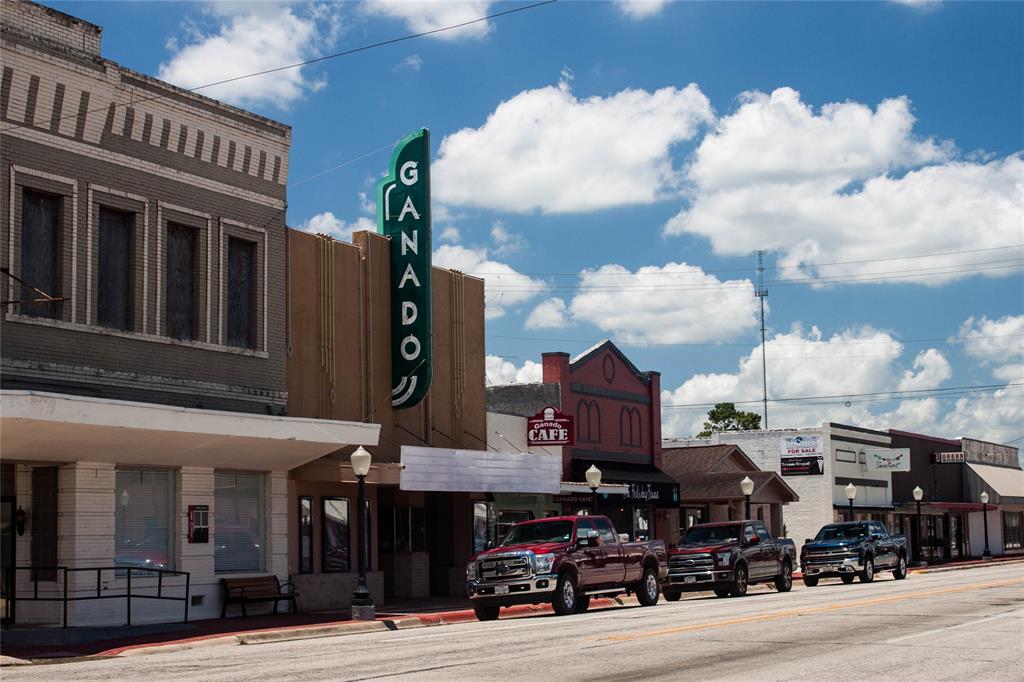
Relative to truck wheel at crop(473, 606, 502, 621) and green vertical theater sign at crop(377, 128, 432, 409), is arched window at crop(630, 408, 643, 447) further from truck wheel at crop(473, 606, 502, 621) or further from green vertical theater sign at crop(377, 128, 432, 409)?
truck wheel at crop(473, 606, 502, 621)

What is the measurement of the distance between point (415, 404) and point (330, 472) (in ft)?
12.6

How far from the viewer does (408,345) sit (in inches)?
1207

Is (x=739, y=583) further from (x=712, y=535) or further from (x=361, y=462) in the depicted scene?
(x=361, y=462)

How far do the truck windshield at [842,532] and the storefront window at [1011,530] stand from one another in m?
45.9

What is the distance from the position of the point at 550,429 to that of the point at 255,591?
45.9 feet

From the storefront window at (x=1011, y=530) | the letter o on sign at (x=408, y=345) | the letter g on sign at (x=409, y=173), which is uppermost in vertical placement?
the letter g on sign at (x=409, y=173)

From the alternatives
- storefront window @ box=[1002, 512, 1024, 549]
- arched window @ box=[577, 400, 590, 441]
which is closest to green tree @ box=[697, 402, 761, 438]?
storefront window @ box=[1002, 512, 1024, 549]

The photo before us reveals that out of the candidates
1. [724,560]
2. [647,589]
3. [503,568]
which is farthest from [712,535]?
[503,568]

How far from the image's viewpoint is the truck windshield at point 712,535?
31.5 metres

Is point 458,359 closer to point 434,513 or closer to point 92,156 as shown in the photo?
point 434,513

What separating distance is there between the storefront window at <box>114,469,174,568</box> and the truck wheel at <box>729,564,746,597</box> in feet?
44.4

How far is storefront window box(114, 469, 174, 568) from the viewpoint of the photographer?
23766mm

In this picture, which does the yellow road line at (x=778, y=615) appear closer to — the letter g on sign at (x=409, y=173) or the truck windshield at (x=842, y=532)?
the truck windshield at (x=842, y=532)

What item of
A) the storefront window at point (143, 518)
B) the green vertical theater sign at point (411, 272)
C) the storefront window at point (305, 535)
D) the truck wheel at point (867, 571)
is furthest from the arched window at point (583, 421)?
the storefront window at point (143, 518)
